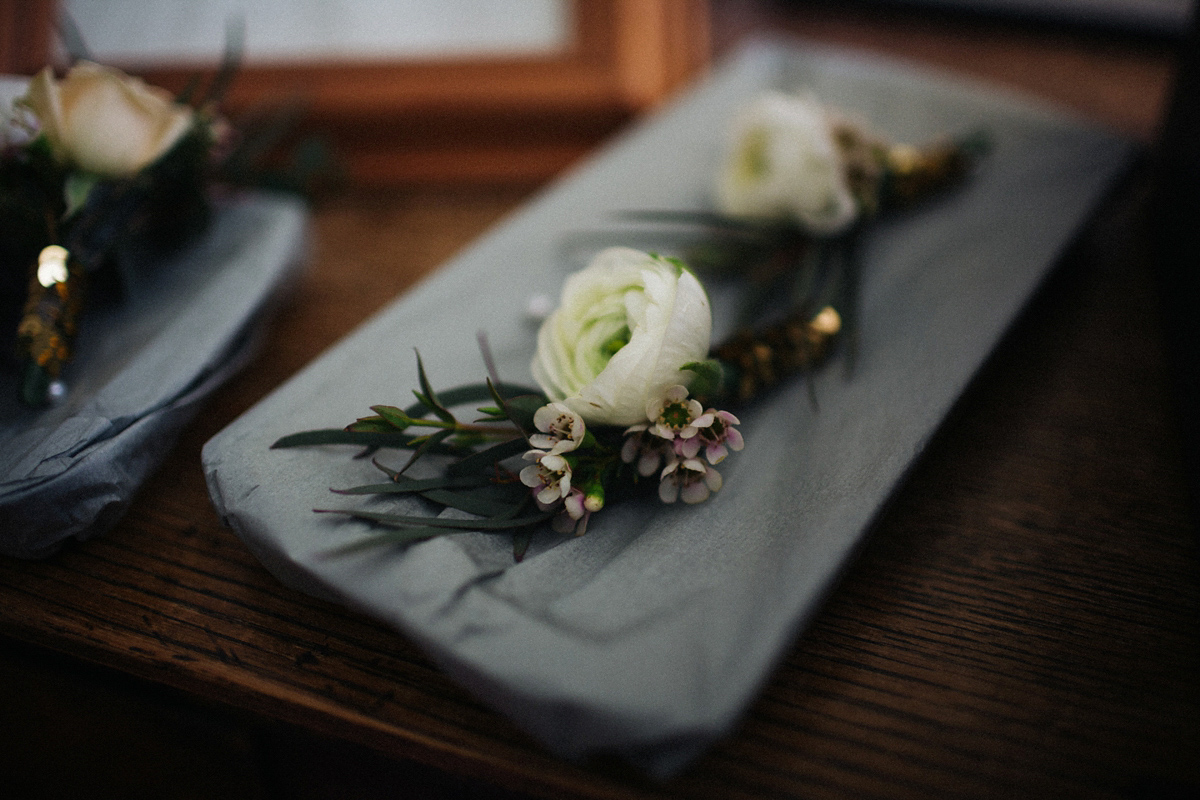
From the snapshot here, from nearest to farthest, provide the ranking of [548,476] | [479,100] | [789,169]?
1. [548,476]
2. [789,169]
3. [479,100]

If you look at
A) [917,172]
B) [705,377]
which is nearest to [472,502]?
[705,377]

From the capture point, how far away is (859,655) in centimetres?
35

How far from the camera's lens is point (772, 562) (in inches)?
12.8

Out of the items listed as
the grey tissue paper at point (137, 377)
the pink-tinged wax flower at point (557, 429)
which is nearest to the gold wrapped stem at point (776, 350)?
the pink-tinged wax flower at point (557, 429)

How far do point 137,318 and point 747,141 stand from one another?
1.36 feet

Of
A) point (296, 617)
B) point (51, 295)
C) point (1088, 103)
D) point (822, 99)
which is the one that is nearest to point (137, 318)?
point (51, 295)

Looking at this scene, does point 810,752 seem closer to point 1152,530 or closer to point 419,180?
point 1152,530

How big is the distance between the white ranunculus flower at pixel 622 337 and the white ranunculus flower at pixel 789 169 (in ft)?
0.57

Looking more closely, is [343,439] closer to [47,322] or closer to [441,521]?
[441,521]

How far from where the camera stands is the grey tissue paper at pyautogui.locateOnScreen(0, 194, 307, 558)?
14.5 inches

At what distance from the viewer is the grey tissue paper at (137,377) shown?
37 centimetres

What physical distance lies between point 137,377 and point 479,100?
0.39m

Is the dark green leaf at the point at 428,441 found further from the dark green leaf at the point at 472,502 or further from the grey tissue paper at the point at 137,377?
the grey tissue paper at the point at 137,377

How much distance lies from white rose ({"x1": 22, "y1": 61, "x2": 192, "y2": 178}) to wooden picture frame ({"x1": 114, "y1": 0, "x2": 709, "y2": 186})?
239 mm
